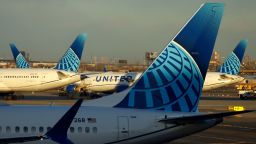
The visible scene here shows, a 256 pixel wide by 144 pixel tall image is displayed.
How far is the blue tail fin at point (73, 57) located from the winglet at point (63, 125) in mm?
72358

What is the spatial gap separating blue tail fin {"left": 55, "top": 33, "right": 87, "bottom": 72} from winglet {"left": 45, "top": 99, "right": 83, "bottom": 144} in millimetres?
72358

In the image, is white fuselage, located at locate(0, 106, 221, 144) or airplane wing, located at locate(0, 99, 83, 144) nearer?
airplane wing, located at locate(0, 99, 83, 144)

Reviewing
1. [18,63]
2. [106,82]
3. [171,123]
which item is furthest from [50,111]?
[18,63]

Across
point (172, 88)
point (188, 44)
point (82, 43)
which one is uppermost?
point (82, 43)

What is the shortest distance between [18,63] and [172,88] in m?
86.6

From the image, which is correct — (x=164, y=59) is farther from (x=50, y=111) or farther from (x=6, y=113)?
(x=6, y=113)

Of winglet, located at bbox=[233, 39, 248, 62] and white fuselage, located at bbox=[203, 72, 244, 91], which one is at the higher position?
winglet, located at bbox=[233, 39, 248, 62]

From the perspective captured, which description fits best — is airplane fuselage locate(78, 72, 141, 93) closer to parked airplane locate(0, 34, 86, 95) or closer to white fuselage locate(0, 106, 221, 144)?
parked airplane locate(0, 34, 86, 95)

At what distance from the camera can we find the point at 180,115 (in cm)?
2152

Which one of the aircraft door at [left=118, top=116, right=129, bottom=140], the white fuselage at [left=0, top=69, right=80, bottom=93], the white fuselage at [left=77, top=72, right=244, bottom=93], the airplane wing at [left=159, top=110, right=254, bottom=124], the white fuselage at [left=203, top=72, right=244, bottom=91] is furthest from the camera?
the white fuselage at [left=77, top=72, right=244, bottom=93]

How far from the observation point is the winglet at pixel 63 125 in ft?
57.1

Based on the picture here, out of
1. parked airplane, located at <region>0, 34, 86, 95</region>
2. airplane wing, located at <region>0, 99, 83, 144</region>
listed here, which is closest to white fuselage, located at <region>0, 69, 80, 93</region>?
parked airplane, located at <region>0, 34, 86, 95</region>

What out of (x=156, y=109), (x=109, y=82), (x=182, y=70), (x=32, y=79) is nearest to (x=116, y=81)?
(x=109, y=82)

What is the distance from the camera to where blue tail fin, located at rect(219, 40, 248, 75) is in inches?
3792
